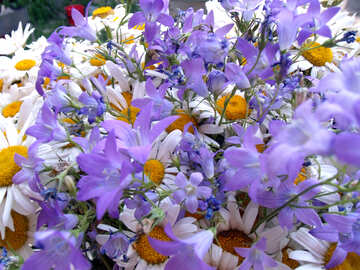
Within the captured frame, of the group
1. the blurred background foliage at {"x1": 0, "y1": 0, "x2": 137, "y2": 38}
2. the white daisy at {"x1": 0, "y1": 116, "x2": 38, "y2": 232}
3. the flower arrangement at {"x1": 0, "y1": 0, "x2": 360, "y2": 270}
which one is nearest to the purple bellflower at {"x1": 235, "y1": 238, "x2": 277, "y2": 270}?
the flower arrangement at {"x1": 0, "y1": 0, "x2": 360, "y2": 270}

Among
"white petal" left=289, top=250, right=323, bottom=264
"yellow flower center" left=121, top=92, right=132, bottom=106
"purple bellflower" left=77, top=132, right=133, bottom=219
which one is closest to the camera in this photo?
"purple bellflower" left=77, top=132, right=133, bottom=219

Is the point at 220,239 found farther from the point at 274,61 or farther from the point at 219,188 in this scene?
the point at 274,61

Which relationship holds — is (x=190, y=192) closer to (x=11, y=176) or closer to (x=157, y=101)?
(x=157, y=101)

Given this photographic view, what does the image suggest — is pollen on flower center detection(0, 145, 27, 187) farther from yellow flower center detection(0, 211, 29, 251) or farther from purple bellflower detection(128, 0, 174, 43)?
purple bellflower detection(128, 0, 174, 43)

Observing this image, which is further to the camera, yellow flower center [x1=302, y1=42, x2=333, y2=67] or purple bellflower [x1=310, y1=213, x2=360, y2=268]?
yellow flower center [x1=302, y1=42, x2=333, y2=67]

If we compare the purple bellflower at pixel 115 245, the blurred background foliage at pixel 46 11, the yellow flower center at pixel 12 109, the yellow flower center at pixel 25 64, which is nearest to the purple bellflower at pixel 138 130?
the purple bellflower at pixel 115 245

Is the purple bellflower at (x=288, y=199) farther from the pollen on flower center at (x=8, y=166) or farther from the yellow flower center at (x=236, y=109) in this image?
the pollen on flower center at (x=8, y=166)

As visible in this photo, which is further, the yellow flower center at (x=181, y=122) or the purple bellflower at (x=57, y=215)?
the yellow flower center at (x=181, y=122)

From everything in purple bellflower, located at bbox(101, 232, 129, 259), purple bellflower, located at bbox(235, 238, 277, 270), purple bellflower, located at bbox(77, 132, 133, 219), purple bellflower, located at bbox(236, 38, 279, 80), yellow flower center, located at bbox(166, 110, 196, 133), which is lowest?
purple bellflower, located at bbox(101, 232, 129, 259)
